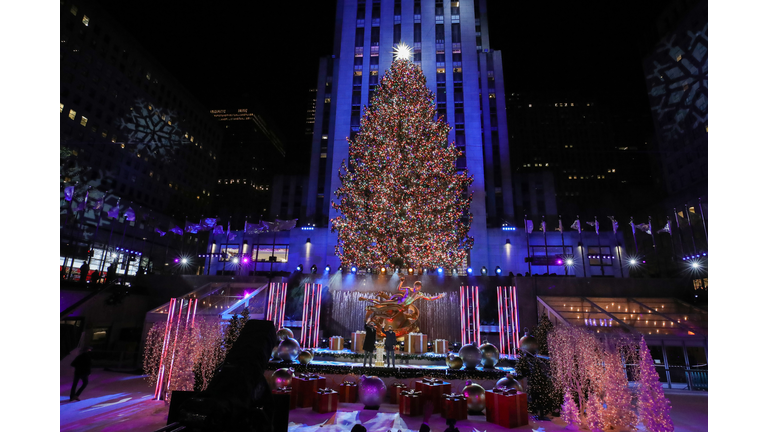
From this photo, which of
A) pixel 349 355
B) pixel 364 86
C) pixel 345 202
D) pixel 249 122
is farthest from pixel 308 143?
pixel 349 355

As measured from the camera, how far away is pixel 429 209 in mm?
18406

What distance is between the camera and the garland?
34.1 feet

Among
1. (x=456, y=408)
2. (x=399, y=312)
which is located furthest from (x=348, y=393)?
(x=399, y=312)

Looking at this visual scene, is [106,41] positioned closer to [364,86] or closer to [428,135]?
[364,86]

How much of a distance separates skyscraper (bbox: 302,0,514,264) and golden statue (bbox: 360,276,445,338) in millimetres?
15370

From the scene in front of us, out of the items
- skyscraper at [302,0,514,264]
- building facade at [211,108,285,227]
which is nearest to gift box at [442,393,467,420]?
skyscraper at [302,0,514,264]

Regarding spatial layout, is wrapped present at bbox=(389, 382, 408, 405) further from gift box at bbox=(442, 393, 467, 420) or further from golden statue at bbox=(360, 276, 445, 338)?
golden statue at bbox=(360, 276, 445, 338)

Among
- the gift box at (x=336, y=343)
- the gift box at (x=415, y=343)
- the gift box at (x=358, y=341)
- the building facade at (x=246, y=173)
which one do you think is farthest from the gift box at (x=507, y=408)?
the building facade at (x=246, y=173)

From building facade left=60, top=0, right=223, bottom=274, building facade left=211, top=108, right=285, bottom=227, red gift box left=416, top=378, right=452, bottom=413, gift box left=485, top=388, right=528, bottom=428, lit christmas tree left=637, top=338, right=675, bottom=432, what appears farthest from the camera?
building facade left=211, top=108, right=285, bottom=227

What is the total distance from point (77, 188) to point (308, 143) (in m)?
65.0

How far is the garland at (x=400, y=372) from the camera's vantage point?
10.4 meters

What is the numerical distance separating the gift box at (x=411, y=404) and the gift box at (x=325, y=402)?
5.43ft

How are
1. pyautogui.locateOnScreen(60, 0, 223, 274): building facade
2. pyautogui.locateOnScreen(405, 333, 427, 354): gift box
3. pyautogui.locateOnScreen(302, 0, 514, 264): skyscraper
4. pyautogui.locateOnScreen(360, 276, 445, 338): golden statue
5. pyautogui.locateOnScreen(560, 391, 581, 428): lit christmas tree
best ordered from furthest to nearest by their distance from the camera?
1. pyautogui.locateOnScreen(302, 0, 514, 264): skyscraper
2. pyautogui.locateOnScreen(60, 0, 223, 274): building facade
3. pyautogui.locateOnScreen(360, 276, 445, 338): golden statue
4. pyautogui.locateOnScreen(405, 333, 427, 354): gift box
5. pyautogui.locateOnScreen(560, 391, 581, 428): lit christmas tree

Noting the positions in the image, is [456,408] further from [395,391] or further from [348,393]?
[348,393]
